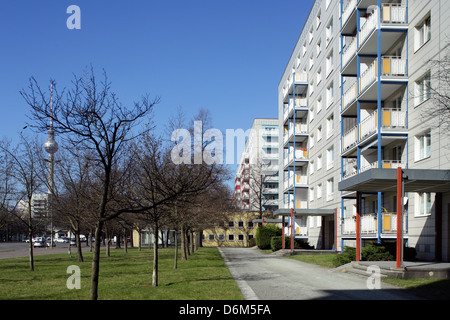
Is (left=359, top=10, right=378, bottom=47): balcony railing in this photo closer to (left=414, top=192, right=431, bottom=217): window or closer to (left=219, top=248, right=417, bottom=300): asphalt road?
(left=414, top=192, right=431, bottom=217): window

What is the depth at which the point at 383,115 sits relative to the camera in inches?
867

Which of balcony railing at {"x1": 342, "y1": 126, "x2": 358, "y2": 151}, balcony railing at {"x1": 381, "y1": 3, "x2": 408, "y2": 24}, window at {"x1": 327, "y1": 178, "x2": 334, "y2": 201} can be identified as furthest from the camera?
window at {"x1": 327, "y1": 178, "x2": 334, "y2": 201}

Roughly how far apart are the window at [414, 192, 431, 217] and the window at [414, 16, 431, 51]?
6.53 metres

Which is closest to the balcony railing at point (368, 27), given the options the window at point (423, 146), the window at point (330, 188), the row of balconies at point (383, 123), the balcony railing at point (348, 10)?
the balcony railing at point (348, 10)

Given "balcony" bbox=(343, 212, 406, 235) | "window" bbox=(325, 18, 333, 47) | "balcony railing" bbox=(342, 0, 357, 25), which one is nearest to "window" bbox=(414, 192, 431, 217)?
"balcony" bbox=(343, 212, 406, 235)

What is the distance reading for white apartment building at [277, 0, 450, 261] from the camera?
1916 centimetres

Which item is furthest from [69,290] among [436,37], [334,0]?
[334,0]

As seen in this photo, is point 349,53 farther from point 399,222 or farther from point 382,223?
point 399,222

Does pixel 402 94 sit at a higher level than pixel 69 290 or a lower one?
higher

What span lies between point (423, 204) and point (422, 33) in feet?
24.9

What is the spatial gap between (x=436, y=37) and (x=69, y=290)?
1665cm

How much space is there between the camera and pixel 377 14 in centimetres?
2245

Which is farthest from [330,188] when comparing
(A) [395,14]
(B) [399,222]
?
(B) [399,222]
